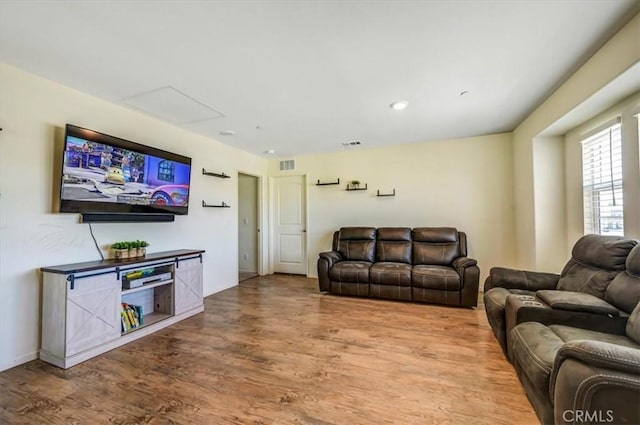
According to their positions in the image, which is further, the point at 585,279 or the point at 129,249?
the point at 129,249

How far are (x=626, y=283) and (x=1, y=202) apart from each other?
4.56 m

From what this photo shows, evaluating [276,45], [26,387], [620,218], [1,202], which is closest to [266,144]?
[276,45]

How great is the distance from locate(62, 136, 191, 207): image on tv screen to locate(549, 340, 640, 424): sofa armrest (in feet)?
11.7

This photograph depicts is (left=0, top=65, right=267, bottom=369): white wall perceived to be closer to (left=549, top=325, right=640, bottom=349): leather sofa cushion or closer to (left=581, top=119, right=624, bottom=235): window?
(left=549, top=325, right=640, bottom=349): leather sofa cushion

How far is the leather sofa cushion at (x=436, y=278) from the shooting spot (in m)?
3.49

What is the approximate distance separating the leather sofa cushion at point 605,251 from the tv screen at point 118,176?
166 inches

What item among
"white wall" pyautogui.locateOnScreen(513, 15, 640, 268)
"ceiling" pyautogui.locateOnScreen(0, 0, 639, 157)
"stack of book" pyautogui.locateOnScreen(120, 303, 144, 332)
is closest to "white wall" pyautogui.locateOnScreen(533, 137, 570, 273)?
"white wall" pyautogui.locateOnScreen(513, 15, 640, 268)

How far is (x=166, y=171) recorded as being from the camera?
3.29 metres

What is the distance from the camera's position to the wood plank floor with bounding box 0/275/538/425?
164 cm

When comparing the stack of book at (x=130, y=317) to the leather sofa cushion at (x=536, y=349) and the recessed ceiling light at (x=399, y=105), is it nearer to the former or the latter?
the leather sofa cushion at (x=536, y=349)

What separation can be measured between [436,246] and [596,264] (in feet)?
6.67

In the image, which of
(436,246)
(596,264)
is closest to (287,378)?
(596,264)

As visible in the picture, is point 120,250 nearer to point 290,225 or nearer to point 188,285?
point 188,285

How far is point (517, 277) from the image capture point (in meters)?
2.64
